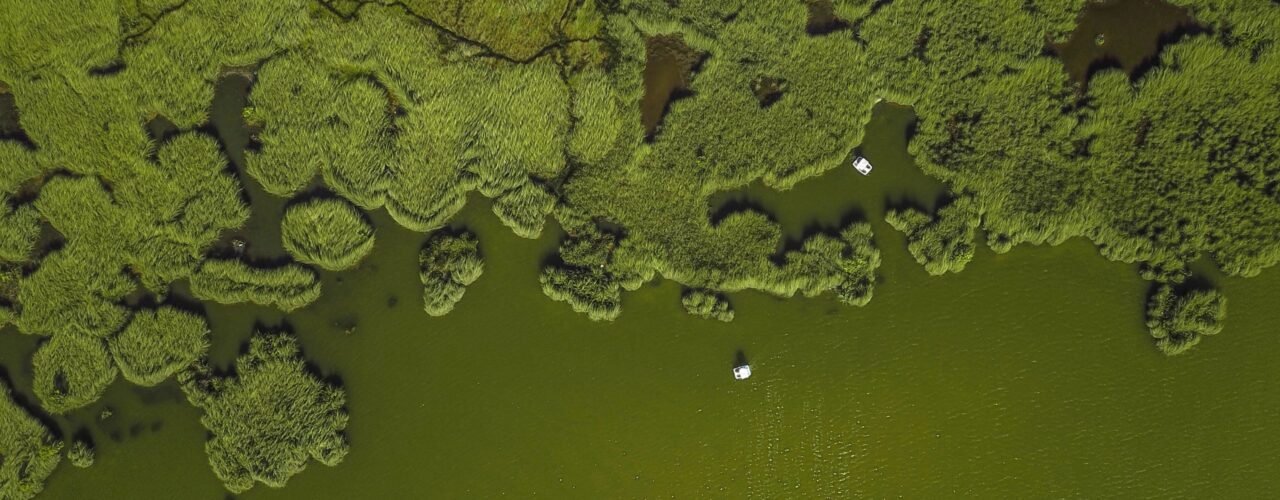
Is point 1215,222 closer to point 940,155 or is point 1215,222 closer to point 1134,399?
point 1134,399

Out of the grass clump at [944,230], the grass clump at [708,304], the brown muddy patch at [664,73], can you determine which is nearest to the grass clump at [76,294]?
the brown muddy patch at [664,73]

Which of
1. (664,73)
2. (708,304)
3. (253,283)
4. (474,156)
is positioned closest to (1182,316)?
(708,304)

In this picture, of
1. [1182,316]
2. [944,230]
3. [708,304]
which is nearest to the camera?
[1182,316]

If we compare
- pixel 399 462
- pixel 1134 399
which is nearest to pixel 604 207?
pixel 399 462

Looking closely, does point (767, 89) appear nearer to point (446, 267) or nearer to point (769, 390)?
point (769, 390)

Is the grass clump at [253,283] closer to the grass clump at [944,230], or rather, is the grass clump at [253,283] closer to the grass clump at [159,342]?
the grass clump at [159,342]
